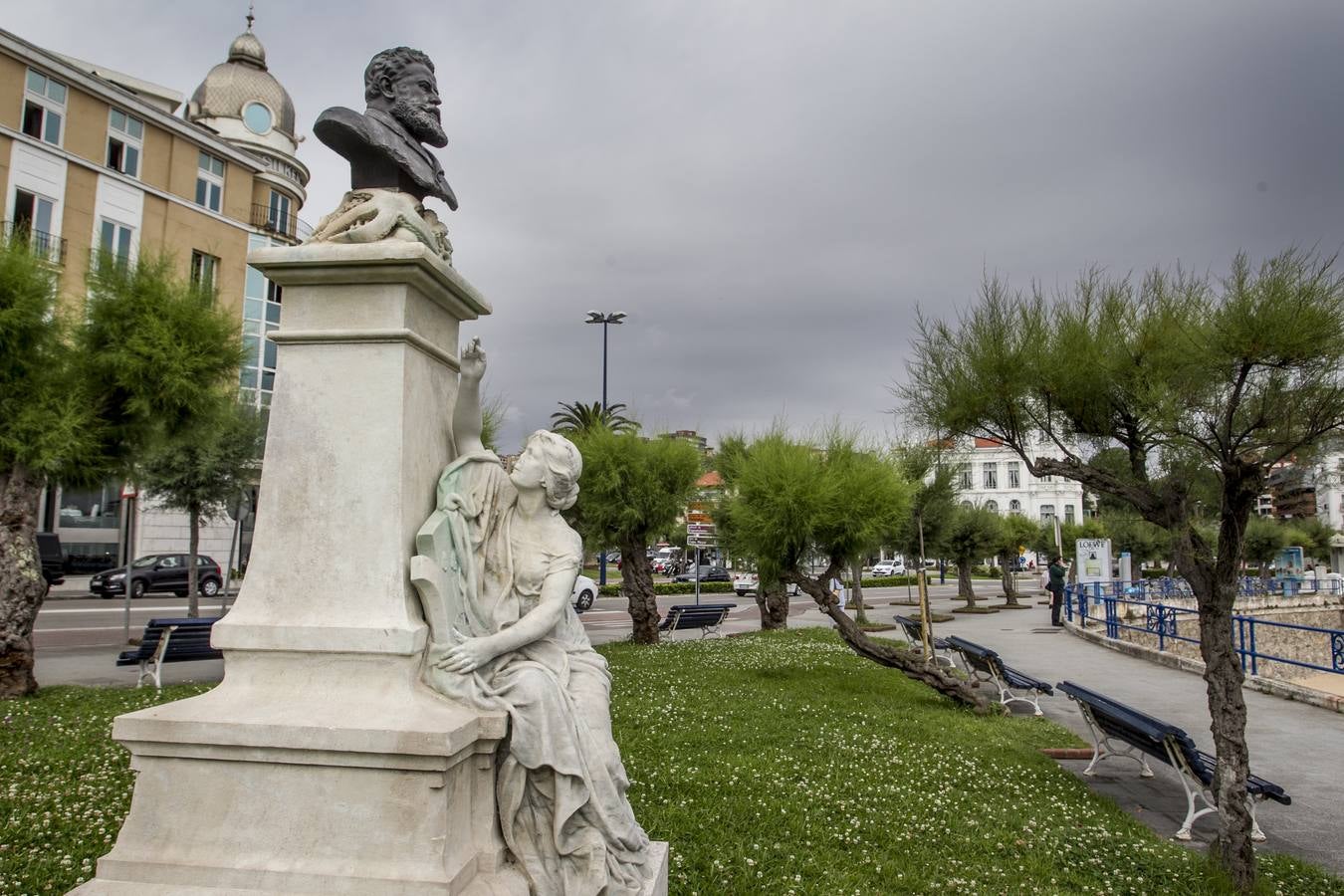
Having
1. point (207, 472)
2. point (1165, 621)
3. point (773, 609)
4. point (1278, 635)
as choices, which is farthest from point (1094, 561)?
point (207, 472)

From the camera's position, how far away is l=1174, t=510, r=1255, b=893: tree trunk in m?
4.55

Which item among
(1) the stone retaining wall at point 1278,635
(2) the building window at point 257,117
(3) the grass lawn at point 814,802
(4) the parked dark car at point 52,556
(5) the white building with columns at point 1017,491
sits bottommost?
(1) the stone retaining wall at point 1278,635

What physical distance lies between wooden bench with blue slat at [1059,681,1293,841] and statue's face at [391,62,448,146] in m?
5.53

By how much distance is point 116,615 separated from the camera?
18953mm

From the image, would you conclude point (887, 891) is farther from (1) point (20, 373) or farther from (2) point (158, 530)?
(2) point (158, 530)

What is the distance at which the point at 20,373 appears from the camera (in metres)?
8.61

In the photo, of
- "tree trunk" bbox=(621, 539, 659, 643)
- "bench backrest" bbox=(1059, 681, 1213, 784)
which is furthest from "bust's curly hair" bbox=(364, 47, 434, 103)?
"tree trunk" bbox=(621, 539, 659, 643)

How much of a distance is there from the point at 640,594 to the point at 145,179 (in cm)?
2284

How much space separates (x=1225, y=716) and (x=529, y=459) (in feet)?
14.7

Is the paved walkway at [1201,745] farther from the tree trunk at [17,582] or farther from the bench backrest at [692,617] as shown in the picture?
the tree trunk at [17,582]

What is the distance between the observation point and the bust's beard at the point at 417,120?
11.1ft

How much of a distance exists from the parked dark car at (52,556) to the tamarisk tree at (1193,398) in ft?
91.1

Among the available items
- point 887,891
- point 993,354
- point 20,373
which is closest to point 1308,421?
point 993,354

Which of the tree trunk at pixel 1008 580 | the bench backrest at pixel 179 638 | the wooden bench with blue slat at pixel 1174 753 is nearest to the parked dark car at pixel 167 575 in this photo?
the bench backrest at pixel 179 638
